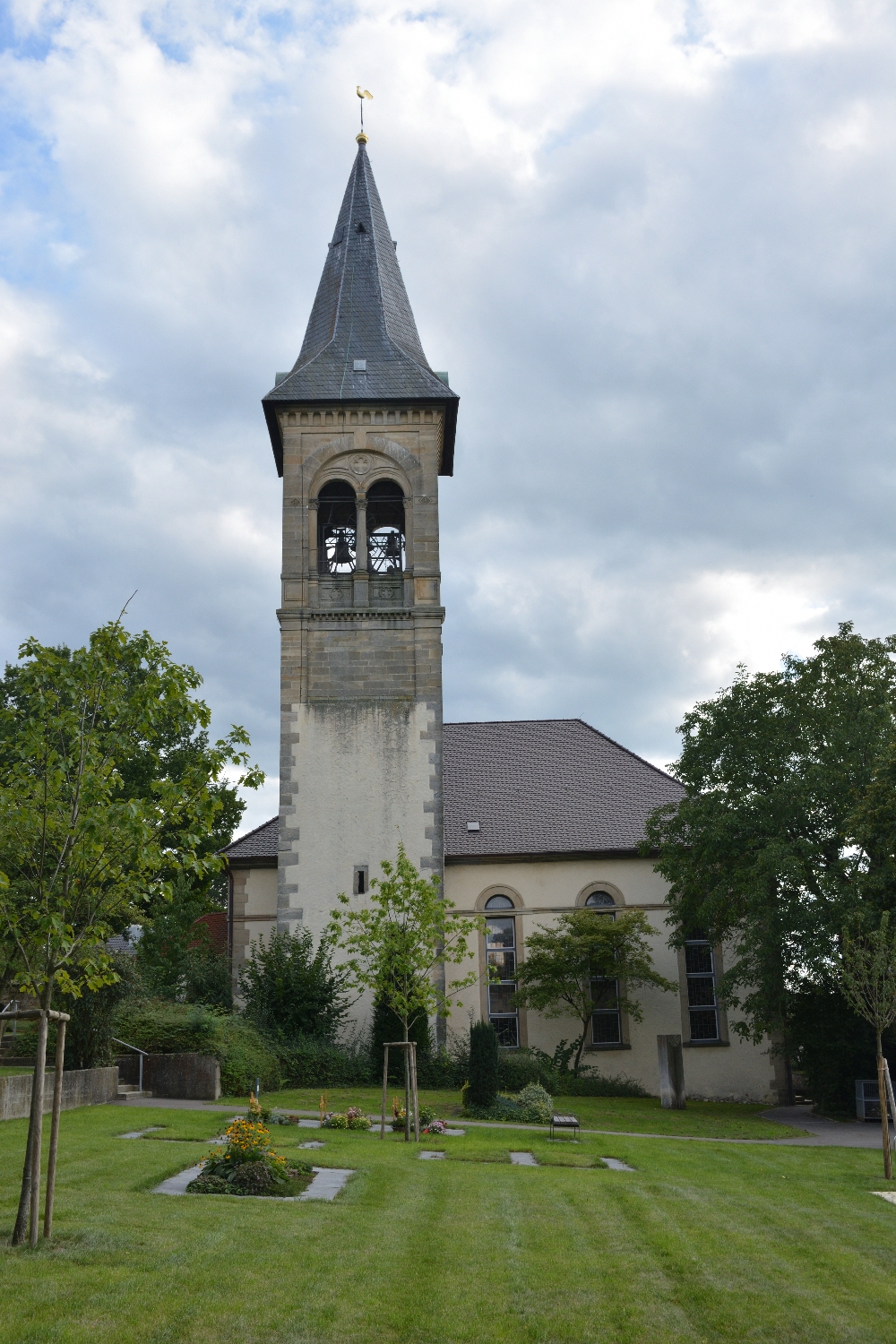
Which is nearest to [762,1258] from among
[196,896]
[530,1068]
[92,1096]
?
[92,1096]

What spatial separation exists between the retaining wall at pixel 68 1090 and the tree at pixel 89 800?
7078 millimetres

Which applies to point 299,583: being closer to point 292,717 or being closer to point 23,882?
point 292,717

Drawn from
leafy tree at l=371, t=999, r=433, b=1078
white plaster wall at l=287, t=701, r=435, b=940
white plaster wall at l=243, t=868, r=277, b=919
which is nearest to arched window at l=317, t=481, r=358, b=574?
white plaster wall at l=287, t=701, r=435, b=940

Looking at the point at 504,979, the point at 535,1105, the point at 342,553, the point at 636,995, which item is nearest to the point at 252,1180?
the point at 535,1105

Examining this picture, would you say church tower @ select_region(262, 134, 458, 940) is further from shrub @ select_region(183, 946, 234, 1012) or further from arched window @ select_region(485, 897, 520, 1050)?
arched window @ select_region(485, 897, 520, 1050)

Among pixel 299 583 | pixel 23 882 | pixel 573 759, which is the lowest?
pixel 23 882

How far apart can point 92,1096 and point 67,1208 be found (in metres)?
9.80

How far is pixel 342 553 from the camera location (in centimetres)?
2942

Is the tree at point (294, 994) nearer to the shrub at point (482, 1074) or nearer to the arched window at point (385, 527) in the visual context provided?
the shrub at point (482, 1074)

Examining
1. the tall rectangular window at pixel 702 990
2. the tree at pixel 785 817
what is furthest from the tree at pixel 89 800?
the tall rectangular window at pixel 702 990

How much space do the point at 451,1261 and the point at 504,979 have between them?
18.8 m

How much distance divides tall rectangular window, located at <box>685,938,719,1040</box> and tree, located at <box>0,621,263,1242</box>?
20363mm

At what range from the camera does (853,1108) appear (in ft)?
77.2

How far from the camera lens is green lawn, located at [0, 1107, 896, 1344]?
6.88m
